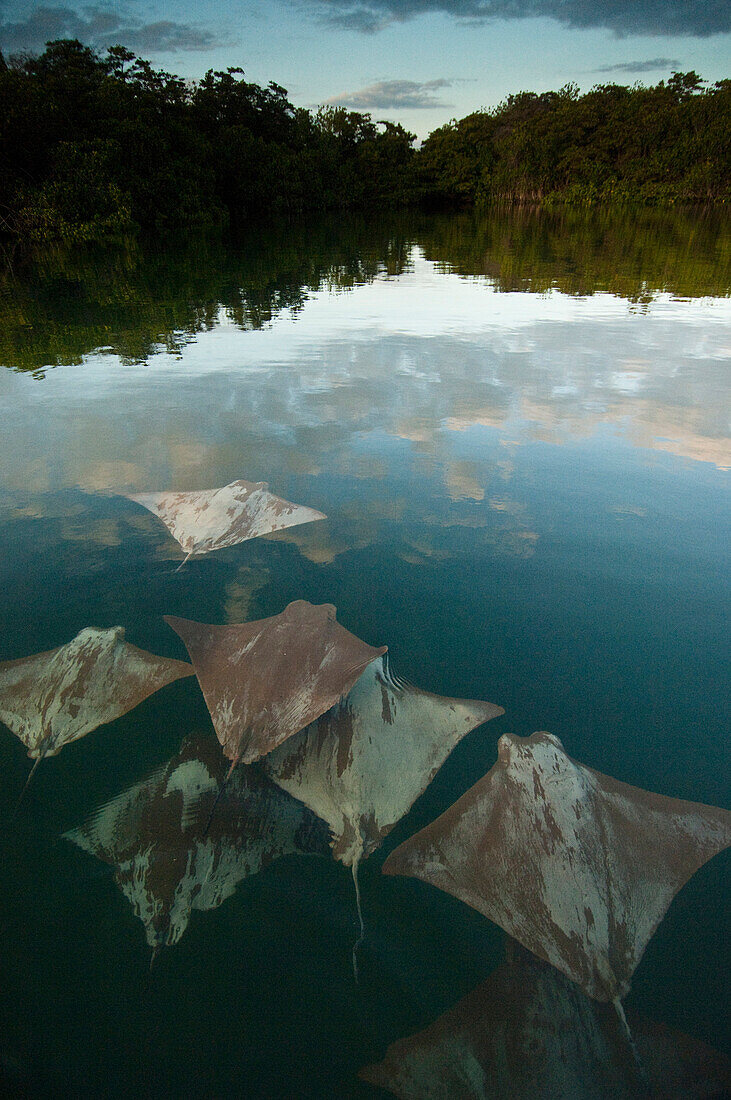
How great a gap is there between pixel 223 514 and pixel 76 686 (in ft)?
7.19

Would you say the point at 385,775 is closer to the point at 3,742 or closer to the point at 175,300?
the point at 3,742

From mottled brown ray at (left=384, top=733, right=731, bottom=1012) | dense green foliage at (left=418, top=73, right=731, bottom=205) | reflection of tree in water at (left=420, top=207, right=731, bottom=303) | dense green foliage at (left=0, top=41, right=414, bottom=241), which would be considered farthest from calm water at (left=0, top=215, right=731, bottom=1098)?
dense green foliage at (left=418, top=73, right=731, bottom=205)

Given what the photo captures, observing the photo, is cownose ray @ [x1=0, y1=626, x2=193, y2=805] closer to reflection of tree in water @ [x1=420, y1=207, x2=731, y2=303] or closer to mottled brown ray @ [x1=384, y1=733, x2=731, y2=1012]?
mottled brown ray @ [x1=384, y1=733, x2=731, y2=1012]

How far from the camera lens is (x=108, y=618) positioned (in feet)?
12.5

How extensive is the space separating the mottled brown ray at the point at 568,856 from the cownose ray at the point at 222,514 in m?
3.03

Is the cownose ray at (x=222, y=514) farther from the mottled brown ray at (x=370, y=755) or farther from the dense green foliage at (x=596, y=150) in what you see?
the dense green foliage at (x=596, y=150)

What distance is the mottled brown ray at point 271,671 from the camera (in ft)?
8.02

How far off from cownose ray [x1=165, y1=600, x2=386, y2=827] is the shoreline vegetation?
3292 centimetres

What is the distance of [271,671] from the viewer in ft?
8.91

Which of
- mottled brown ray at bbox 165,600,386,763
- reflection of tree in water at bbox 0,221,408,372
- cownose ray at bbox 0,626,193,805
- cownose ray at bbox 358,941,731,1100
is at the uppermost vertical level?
reflection of tree in water at bbox 0,221,408,372

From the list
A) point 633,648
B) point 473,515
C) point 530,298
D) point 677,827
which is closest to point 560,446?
point 473,515

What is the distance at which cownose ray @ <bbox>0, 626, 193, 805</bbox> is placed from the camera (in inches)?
106

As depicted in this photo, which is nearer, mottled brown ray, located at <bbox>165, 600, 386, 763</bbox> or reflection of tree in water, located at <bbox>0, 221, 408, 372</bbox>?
mottled brown ray, located at <bbox>165, 600, 386, 763</bbox>

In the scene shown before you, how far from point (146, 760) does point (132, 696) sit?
37 centimetres
